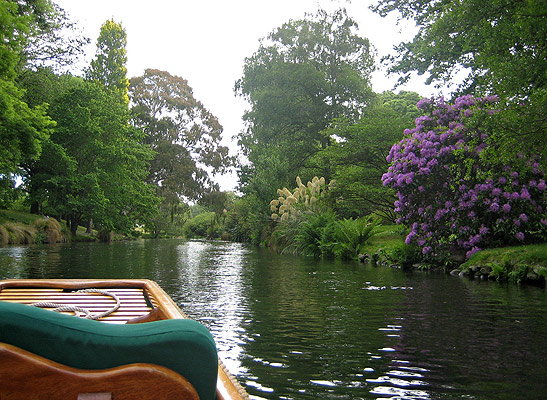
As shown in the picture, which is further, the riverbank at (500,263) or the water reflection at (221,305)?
the riverbank at (500,263)

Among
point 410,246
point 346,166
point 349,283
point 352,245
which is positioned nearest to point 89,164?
point 346,166

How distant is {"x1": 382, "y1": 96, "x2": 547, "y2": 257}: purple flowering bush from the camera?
355 inches

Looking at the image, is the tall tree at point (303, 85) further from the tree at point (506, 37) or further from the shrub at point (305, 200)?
the tree at point (506, 37)

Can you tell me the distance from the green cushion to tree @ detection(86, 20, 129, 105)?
31.8m

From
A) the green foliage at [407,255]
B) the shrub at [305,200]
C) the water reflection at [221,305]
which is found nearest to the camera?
the water reflection at [221,305]

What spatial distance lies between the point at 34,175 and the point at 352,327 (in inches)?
892

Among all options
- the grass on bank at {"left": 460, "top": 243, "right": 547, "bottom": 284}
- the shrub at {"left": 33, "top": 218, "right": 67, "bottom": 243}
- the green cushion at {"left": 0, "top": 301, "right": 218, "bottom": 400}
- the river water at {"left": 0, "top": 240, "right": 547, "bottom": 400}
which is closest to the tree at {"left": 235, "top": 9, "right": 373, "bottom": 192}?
the shrub at {"left": 33, "top": 218, "right": 67, "bottom": 243}

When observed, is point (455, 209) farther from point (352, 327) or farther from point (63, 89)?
point (63, 89)

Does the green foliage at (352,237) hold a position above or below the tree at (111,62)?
below

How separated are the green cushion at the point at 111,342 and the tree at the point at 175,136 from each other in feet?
112

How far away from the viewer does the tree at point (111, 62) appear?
103 feet

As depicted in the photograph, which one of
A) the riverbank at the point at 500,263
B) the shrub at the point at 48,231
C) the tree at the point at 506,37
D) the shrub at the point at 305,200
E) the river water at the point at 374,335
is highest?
the tree at the point at 506,37

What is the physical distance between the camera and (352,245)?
14.4 metres

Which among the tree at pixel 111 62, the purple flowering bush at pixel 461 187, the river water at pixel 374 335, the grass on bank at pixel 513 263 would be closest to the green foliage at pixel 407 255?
the purple flowering bush at pixel 461 187
